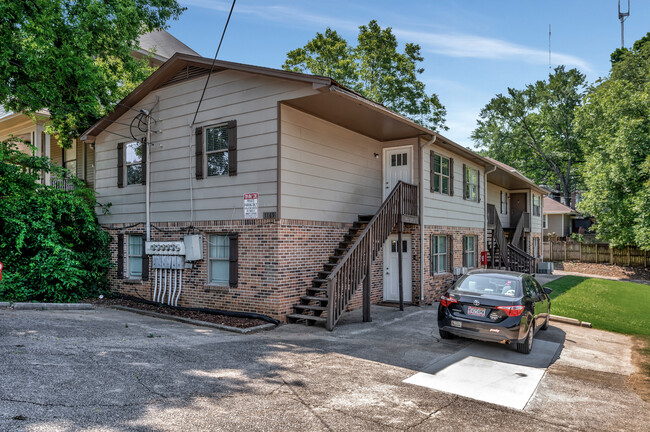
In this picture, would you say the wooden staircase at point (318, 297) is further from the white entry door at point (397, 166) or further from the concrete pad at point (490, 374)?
the concrete pad at point (490, 374)

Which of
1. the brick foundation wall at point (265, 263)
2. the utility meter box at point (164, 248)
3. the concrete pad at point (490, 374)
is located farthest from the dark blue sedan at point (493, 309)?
the utility meter box at point (164, 248)

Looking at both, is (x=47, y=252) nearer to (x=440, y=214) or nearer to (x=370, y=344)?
(x=370, y=344)

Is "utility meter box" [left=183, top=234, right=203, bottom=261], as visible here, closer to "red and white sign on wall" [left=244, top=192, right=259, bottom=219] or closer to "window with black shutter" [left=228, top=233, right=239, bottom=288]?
"window with black shutter" [left=228, top=233, right=239, bottom=288]

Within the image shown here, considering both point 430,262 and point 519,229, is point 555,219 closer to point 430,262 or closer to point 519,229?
point 519,229

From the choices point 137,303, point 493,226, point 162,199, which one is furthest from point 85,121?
point 493,226

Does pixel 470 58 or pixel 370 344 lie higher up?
pixel 470 58

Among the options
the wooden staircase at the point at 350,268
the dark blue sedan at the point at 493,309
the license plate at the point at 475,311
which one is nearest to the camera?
the dark blue sedan at the point at 493,309

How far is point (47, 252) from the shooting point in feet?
39.7

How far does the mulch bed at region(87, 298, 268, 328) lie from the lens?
1015 cm

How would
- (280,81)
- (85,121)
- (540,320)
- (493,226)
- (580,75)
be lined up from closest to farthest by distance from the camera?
1. (540,320)
2. (280,81)
3. (85,121)
4. (493,226)
5. (580,75)

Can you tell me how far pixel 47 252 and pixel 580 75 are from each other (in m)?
48.2

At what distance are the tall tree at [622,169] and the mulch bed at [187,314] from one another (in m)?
24.4

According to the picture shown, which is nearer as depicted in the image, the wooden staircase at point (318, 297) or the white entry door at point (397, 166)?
the wooden staircase at point (318, 297)

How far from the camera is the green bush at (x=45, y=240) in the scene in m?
11.6
